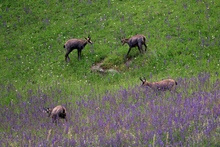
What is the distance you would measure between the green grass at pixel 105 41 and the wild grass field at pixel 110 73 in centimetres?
5

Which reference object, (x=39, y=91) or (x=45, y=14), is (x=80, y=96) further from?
(x=45, y=14)

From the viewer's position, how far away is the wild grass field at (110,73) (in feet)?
34.2

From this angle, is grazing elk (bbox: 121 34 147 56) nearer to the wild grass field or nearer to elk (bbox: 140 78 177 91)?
the wild grass field

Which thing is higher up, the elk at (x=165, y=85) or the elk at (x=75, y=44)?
the elk at (x=165, y=85)

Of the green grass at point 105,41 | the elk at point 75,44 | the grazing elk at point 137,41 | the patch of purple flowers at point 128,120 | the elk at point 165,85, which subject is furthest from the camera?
the elk at point 75,44

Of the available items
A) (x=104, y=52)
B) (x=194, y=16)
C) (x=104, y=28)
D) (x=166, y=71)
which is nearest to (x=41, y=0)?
(x=104, y=28)

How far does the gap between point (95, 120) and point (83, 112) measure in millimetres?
1689

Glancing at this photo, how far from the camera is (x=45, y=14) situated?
26.8m

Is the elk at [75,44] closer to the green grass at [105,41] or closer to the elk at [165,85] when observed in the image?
the green grass at [105,41]

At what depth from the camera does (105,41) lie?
72.7ft

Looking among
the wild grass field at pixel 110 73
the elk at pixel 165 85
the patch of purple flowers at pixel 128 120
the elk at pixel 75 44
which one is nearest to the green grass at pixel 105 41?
the wild grass field at pixel 110 73

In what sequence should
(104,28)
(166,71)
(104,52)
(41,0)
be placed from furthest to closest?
(41,0) → (104,28) → (104,52) → (166,71)

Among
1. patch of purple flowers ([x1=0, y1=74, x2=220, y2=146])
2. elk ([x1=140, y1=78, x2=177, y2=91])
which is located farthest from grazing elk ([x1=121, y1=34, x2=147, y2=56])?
elk ([x1=140, y1=78, x2=177, y2=91])

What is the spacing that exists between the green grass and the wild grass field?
0.05m
